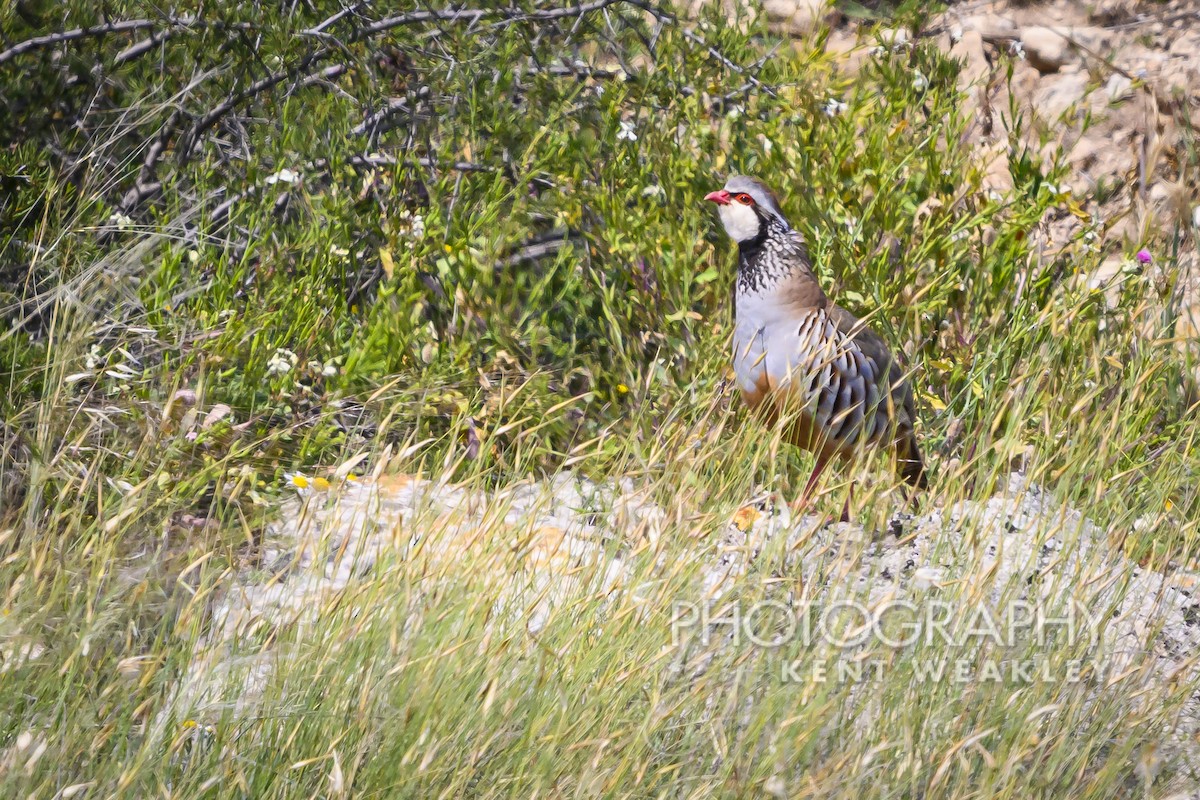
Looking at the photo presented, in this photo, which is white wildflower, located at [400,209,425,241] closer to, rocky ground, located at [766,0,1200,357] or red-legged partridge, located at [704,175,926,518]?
red-legged partridge, located at [704,175,926,518]

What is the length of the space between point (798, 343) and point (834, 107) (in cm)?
113

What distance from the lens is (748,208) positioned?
4039 millimetres

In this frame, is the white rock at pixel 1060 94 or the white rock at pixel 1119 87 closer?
the white rock at pixel 1119 87

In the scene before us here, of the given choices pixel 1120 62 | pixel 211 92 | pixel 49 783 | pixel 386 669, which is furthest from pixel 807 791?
pixel 1120 62

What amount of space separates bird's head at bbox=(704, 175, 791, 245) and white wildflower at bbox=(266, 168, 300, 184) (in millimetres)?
1322

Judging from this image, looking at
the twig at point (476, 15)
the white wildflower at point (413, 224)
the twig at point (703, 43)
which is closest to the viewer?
the white wildflower at point (413, 224)

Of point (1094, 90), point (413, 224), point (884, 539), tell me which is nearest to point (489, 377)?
point (413, 224)

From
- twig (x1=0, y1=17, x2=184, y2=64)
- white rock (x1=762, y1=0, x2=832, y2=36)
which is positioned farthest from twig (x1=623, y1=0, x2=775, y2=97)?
white rock (x1=762, y1=0, x2=832, y2=36)

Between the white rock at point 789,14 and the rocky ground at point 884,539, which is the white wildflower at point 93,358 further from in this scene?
the white rock at point 789,14

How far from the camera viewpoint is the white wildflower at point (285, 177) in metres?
3.99

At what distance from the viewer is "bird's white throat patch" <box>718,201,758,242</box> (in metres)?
4.02

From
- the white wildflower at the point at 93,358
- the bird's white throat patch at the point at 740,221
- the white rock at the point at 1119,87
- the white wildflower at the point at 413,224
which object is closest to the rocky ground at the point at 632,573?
the white wildflower at the point at 93,358

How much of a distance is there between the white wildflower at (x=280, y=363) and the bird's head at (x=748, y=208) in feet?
4.60

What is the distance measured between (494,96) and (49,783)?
9.36 feet
